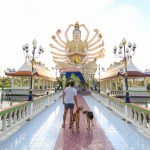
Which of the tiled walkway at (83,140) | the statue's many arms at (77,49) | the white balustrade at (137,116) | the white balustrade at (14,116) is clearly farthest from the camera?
the statue's many arms at (77,49)

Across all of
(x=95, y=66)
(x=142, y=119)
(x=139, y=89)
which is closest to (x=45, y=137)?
(x=142, y=119)

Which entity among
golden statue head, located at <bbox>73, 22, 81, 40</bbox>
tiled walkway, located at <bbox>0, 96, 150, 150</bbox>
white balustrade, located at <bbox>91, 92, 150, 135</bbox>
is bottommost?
tiled walkway, located at <bbox>0, 96, 150, 150</bbox>

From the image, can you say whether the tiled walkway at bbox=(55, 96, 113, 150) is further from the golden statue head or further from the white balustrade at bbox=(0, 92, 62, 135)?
the golden statue head

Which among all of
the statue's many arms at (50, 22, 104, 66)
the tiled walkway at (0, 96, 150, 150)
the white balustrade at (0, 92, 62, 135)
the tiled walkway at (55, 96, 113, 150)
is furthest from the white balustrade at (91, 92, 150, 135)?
the statue's many arms at (50, 22, 104, 66)

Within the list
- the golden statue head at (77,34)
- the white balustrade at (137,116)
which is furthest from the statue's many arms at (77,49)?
the white balustrade at (137,116)

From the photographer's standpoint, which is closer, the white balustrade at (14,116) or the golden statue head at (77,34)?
the white balustrade at (14,116)

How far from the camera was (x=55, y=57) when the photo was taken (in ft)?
127

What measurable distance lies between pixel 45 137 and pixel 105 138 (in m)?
1.79

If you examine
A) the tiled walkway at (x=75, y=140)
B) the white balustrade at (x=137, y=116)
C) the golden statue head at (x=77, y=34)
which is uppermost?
the golden statue head at (x=77, y=34)

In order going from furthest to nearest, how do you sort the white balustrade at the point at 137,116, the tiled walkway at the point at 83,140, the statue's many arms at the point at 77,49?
the statue's many arms at the point at 77,49, the white balustrade at the point at 137,116, the tiled walkway at the point at 83,140

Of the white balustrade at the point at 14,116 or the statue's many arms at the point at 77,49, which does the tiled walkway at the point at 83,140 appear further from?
the statue's many arms at the point at 77,49

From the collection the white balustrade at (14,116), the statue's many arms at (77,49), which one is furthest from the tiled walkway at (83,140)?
the statue's many arms at (77,49)

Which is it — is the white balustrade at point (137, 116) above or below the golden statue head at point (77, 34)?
below

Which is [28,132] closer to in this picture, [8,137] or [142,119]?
[8,137]
